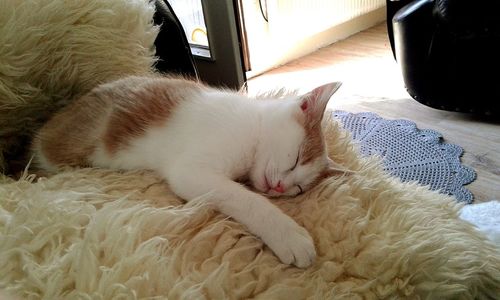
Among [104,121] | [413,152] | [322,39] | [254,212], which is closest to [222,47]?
[413,152]

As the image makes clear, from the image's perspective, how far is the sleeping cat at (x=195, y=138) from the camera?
2.28ft

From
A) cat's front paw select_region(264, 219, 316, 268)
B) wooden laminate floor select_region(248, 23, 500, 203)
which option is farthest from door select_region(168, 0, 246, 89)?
cat's front paw select_region(264, 219, 316, 268)

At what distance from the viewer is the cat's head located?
724 mm

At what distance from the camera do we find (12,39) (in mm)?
755

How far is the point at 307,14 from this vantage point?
2777mm

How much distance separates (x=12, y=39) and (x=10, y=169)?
0.26 meters

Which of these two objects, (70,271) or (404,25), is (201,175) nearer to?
(70,271)

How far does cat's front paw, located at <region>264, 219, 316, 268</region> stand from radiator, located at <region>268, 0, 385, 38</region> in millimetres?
2246

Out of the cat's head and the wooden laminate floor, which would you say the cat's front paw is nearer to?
the cat's head

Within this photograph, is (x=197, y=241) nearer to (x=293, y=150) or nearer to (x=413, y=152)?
(x=293, y=150)

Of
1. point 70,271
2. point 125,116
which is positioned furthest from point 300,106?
point 70,271

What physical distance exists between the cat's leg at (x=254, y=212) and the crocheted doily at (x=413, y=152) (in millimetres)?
800

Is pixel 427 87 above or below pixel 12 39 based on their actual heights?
below

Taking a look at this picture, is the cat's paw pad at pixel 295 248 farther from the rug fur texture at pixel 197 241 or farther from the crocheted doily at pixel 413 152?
the crocheted doily at pixel 413 152
